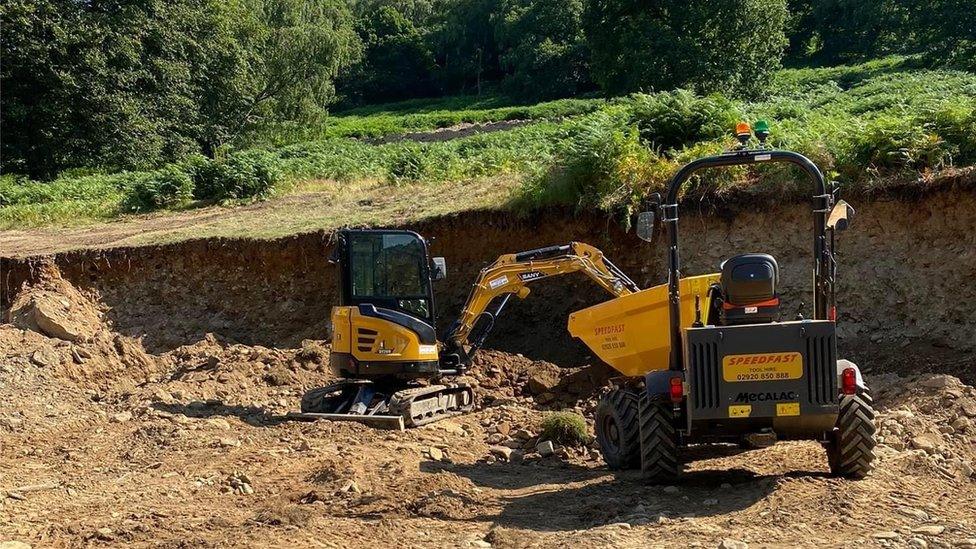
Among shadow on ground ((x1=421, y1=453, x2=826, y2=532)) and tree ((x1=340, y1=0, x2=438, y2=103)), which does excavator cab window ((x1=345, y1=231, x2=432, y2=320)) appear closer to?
shadow on ground ((x1=421, y1=453, x2=826, y2=532))

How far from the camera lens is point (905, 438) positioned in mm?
8852

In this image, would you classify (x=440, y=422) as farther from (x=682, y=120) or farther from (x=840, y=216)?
(x=682, y=120)

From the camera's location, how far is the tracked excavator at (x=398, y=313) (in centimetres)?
1155

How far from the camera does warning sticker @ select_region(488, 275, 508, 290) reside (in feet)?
39.5

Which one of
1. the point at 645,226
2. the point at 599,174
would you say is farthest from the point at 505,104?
the point at 645,226

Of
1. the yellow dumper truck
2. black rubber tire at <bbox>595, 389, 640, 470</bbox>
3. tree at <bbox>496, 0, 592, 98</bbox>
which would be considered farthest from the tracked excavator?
tree at <bbox>496, 0, 592, 98</bbox>

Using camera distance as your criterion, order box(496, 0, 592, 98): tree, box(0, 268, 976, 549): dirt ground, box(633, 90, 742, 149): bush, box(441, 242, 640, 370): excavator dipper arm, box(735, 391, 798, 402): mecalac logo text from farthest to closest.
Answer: box(496, 0, 592, 98): tree → box(633, 90, 742, 149): bush → box(441, 242, 640, 370): excavator dipper arm → box(735, 391, 798, 402): mecalac logo text → box(0, 268, 976, 549): dirt ground

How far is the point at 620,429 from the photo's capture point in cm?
852

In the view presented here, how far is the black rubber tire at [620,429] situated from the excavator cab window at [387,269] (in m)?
3.70

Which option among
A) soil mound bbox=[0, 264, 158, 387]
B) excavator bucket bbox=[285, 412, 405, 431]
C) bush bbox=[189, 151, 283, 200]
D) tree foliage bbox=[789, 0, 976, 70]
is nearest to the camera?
excavator bucket bbox=[285, 412, 405, 431]

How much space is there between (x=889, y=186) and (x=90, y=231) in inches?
642

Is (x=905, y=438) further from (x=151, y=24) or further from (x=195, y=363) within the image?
(x=151, y=24)

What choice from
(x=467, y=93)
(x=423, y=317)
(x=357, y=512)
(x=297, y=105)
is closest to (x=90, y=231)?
(x=423, y=317)

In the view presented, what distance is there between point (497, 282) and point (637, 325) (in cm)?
271
